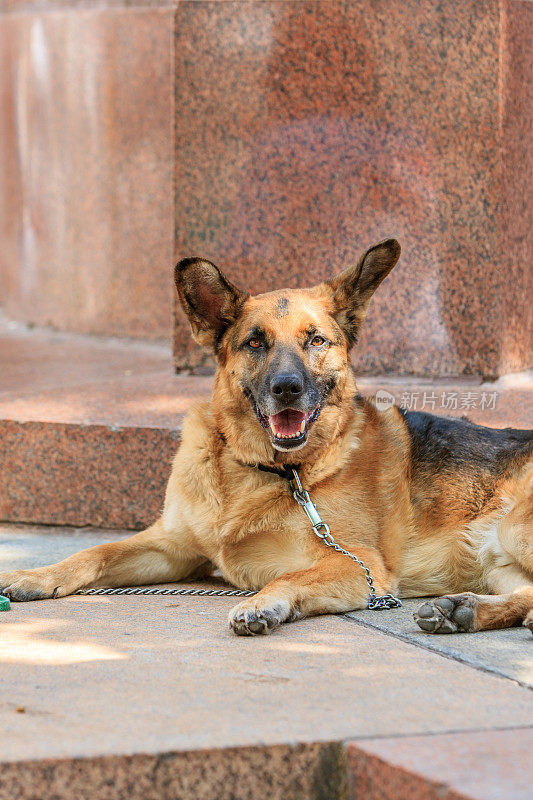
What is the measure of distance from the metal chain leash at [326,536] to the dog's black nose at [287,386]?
442mm

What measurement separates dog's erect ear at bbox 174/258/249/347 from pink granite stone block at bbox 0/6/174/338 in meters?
→ 4.67

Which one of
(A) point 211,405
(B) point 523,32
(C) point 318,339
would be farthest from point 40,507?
(B) point 523,32

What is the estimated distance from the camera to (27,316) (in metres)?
11.5

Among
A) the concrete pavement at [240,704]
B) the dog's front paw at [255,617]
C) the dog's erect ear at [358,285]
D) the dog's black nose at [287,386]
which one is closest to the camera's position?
the concrete pavement at [240,704]

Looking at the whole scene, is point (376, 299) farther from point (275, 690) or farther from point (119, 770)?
point (119, 770)

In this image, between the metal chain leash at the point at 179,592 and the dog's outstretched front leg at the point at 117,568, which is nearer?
the dog's outstretched front leg at the point at 117,568

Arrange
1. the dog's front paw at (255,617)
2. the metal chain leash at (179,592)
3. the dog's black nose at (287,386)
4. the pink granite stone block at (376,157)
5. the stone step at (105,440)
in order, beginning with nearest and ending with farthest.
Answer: the dog's front paw at (255,617), the dog's black nose at (287,386), the metal chain leash at (179,592), the stone step at (105,440), the pink granite stone block at (376,157)

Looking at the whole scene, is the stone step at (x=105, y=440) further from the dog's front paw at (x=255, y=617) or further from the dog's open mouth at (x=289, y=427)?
the dog's front paw at (x=255, y=617)

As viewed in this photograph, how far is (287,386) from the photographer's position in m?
4.10

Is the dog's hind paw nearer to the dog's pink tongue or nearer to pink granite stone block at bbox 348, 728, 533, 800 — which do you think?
the dog's pink tongue

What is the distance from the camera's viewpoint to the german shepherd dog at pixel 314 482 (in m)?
4.25

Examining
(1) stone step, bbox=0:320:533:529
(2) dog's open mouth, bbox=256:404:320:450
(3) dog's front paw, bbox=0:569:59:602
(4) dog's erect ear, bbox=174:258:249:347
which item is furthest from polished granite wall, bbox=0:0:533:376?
(3) dog's front paw, bbox=0:569:59:602

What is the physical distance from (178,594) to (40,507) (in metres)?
1.59

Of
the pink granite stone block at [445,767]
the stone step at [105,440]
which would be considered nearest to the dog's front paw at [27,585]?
the stone step at [105,440]
